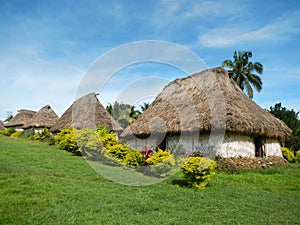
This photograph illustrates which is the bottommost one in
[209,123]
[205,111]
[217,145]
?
[217,145]

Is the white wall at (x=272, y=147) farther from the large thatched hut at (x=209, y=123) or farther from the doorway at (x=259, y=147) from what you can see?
the doorway at (x=259, y=147)

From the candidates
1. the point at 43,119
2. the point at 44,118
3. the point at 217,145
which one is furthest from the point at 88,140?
the point at 44,118

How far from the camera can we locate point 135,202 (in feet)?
19.5

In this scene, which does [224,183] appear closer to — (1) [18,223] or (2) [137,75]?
(2) [137,75]

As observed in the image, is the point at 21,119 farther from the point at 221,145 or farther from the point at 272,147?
the point at 272,147

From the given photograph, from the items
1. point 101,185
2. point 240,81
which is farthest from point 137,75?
point 240,81

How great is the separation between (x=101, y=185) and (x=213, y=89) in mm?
8816

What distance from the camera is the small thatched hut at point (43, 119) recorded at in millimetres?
32769

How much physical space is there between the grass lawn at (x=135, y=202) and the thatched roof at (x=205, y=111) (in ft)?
13.0

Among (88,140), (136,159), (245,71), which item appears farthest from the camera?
(245,71)

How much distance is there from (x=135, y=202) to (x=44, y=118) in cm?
3061

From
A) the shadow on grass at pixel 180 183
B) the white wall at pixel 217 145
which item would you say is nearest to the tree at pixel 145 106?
the white wall at pixel 217 145

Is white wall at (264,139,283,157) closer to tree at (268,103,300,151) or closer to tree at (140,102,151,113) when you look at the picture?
tree at (268,103,300,151)

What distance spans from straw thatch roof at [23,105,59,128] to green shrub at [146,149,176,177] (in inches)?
1035
